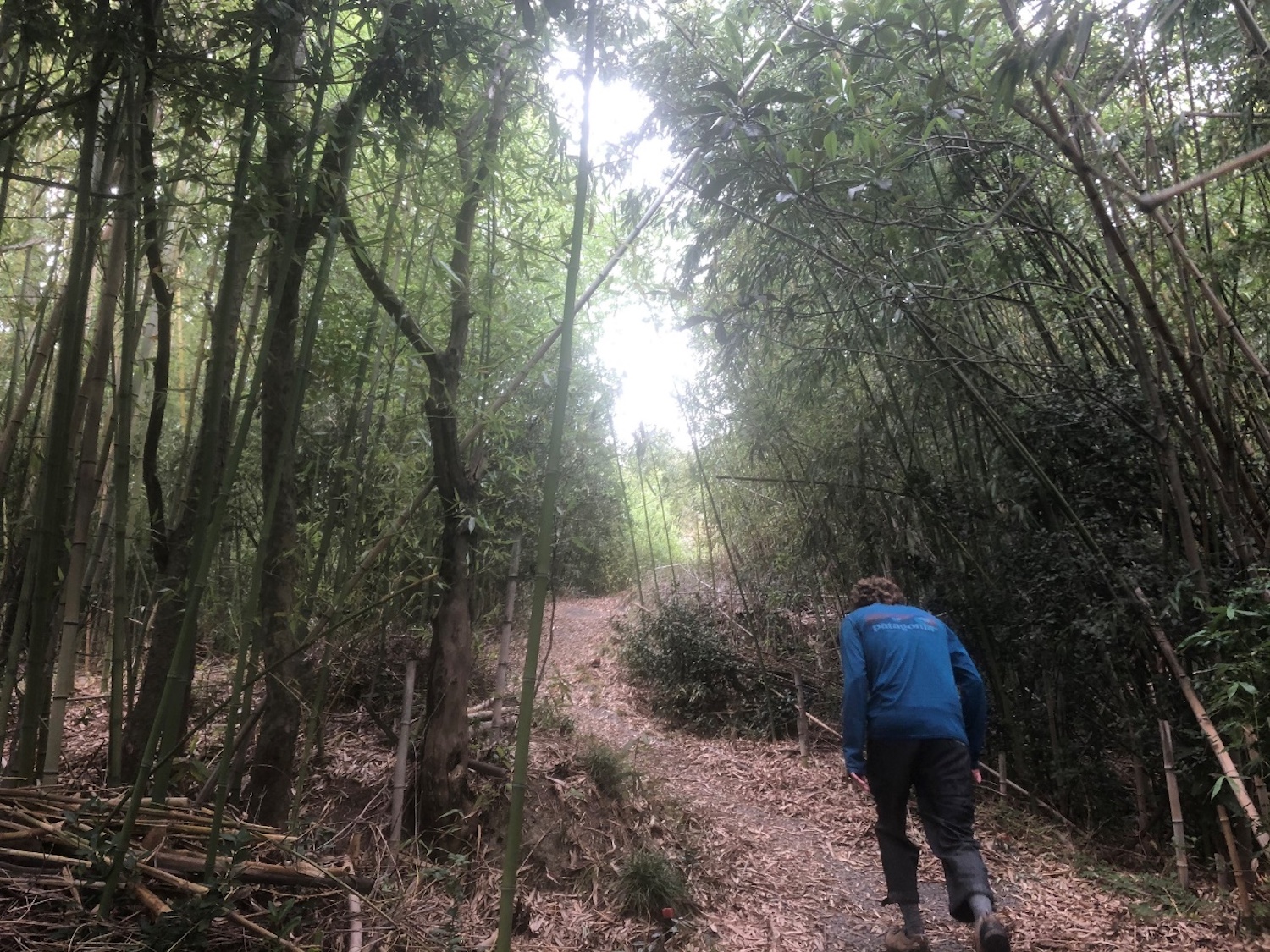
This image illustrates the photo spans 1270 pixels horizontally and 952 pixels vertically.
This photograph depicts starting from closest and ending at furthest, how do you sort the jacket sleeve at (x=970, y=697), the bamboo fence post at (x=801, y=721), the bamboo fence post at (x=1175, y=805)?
the jacket sleeve at (x=970, y=697)
the bamboo fence post at (x=1175, y=805)
the bamboo fence post at (x=801, y=721)

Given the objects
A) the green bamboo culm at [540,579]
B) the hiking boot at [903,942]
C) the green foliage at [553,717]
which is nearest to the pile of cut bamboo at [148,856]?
the green bamboo culm at [540,579]

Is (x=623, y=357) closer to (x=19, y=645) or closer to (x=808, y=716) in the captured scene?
(x=808, y=716)

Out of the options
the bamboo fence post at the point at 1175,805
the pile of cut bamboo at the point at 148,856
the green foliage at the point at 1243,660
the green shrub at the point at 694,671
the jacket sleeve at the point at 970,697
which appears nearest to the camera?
the pile of cut bamboo at the point at 148,856

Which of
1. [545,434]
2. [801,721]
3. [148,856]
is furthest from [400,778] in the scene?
[801,721]

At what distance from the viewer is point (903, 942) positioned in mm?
2156

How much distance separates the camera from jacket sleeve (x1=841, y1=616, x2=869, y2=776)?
2.19 m

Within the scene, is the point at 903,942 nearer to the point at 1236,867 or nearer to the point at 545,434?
the point at 1236,867

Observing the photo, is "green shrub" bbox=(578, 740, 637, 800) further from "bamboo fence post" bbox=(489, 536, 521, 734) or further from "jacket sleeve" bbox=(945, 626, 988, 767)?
"jacket sleeve" bbox=(945, 626, 988, 767)

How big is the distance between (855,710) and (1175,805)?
4.78ft

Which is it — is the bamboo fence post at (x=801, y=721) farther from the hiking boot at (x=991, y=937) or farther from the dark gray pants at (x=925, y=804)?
the hiking boot at (x=991, y=937)

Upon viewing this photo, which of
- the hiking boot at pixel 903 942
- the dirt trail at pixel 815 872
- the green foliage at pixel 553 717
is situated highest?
the green foliage at pixel 553 717

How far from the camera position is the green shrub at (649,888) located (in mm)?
2377

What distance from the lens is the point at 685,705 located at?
5.39 meters

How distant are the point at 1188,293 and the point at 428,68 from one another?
243 cm
